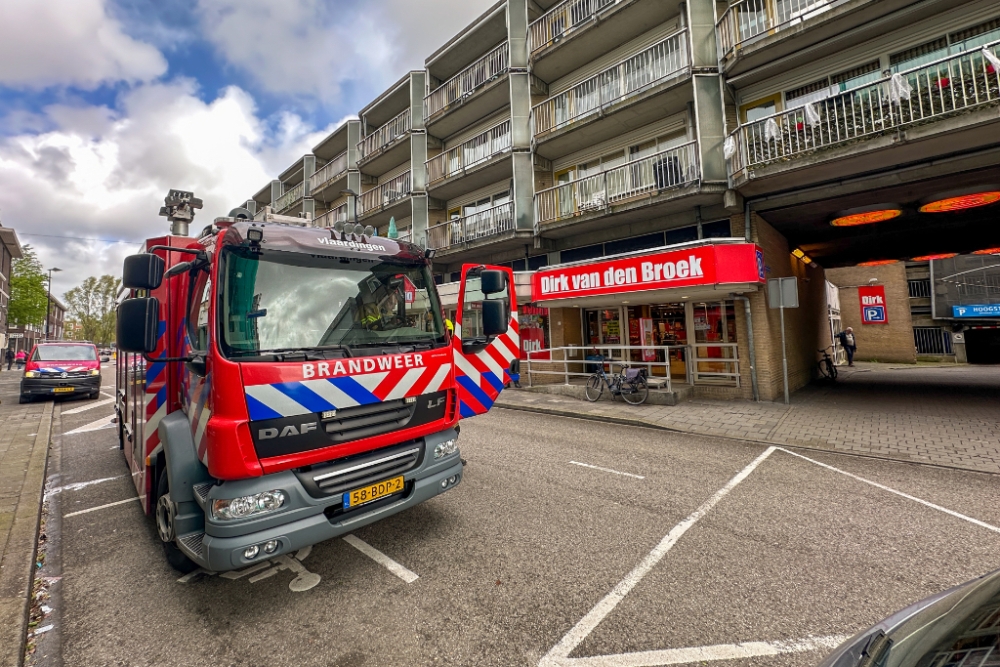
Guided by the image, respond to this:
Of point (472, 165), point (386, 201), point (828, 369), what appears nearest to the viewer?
point (828, 369)

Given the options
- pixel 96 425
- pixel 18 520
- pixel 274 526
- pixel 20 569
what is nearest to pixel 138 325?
pixel 274 526

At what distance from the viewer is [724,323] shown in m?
10.9

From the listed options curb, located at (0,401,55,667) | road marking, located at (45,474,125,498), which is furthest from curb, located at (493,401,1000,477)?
curb, located at (0,401,55,667)

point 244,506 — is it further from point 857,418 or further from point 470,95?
point 470,95

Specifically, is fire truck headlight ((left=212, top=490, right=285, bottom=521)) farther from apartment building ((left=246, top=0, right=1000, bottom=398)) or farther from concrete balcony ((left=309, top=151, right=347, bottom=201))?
concrete balcony ((left=309, top=151, right=347, bottom=201))

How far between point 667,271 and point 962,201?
640 centimetres

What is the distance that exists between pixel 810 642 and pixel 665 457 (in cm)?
370

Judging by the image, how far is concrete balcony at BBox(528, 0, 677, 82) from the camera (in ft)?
37.9

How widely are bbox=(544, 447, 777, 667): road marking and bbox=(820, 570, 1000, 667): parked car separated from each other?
1.32 meters

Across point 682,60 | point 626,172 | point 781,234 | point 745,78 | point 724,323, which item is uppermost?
point 682,60

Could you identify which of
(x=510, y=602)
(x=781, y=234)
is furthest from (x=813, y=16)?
(x=510, y=602)

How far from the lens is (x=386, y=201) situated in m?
19.5

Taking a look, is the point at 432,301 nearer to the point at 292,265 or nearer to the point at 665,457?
the point at 292,265

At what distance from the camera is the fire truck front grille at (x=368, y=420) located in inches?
114
